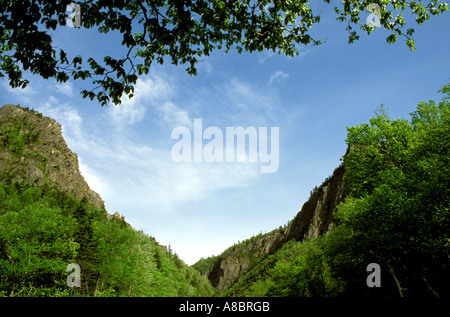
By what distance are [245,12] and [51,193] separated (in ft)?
441

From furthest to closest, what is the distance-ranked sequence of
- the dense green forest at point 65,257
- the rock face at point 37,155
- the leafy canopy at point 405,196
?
the rock face at point 37,155, the dense green forest at point 65,257, the leafy canopy at point 405,196

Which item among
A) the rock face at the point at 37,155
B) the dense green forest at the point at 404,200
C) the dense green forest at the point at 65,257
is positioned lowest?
the dense green forest at the point at 65,257

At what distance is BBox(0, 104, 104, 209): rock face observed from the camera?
145m

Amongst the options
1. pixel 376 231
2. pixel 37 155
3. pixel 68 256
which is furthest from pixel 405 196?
pixel 37 155

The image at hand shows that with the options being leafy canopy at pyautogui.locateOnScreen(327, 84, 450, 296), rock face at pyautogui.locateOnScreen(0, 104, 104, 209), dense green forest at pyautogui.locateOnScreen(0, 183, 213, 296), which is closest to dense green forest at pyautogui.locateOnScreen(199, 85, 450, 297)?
leafy canopy at pyautogui.locateOnScreen(327, 84, 450, 296)

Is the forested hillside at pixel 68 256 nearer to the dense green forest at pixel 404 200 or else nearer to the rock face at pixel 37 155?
the dense green forest at pixel 404 200

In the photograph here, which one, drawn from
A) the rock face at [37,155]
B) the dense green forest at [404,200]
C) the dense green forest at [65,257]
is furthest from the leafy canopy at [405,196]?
the rock face at [37,155]

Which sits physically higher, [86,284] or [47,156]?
[47,156]

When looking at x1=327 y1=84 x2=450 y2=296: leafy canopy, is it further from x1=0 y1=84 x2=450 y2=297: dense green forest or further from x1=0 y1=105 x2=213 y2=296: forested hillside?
x1=0 y1=105 x2=213 y2=296: forested hillside

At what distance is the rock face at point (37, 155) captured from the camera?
145 metres

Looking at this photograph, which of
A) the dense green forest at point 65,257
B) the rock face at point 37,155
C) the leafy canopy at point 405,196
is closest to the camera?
the leafy canopy at point 405,196
